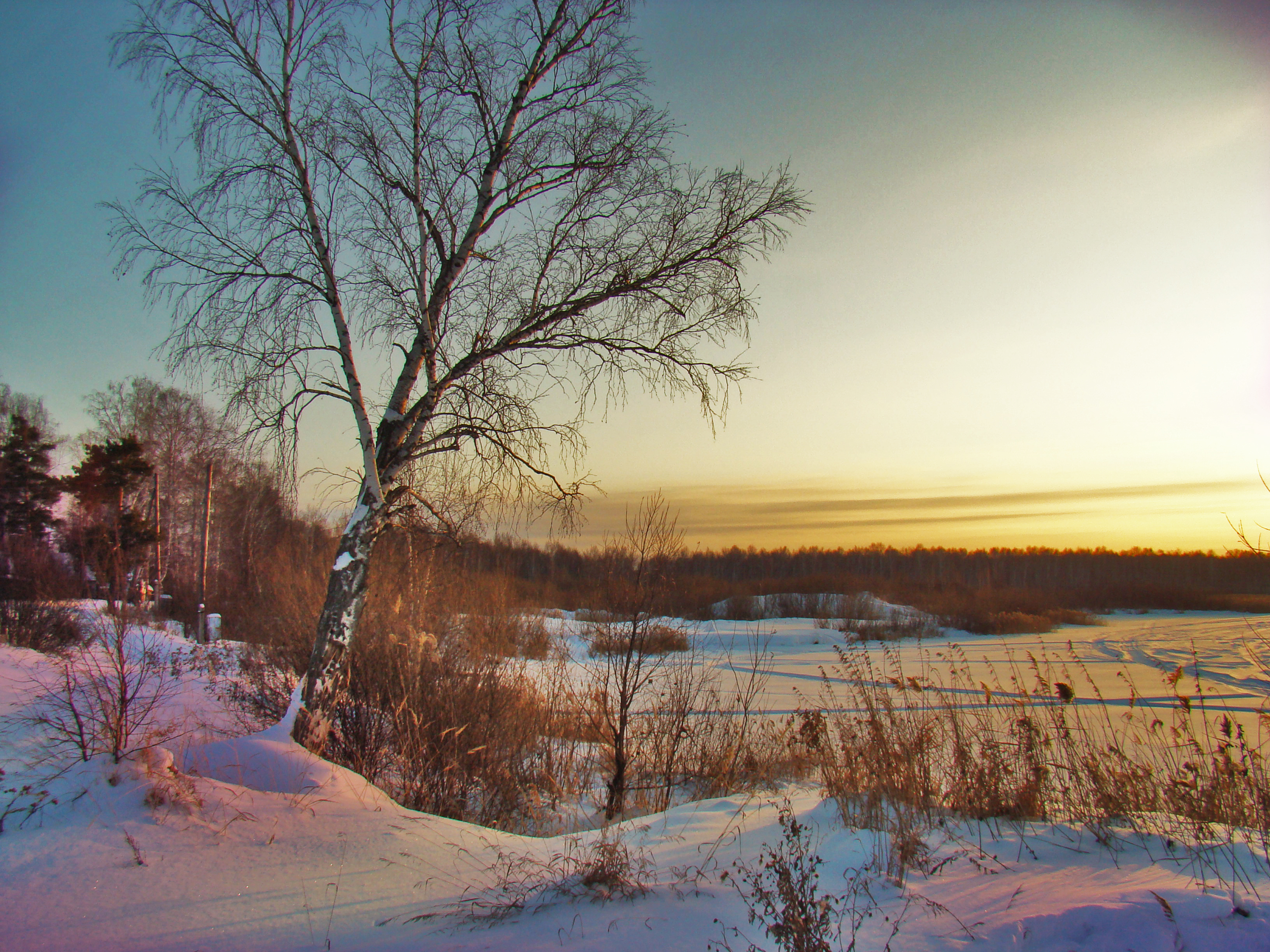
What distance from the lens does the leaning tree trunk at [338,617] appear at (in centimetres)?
596

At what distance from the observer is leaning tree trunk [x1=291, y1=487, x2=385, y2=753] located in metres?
5.96

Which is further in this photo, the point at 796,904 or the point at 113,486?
the point at 113,486

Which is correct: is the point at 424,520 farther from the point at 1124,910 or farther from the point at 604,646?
the point at 1124,910

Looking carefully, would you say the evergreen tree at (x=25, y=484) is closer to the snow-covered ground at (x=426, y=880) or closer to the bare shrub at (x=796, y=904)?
the snow-covered ground at (x=426, y=880)

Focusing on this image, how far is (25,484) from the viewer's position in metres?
26.6

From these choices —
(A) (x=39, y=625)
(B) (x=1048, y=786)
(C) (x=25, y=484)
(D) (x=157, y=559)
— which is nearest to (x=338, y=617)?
(B) (x=1048, y=786)

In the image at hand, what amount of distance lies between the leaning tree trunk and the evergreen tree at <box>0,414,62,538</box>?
28.9 metres

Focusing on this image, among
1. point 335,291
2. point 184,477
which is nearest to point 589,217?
point 335,291

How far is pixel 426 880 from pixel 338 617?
3002mm

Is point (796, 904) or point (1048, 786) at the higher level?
point (796, 904)

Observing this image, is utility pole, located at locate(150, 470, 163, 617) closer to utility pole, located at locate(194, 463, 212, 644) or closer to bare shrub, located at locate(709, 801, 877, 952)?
utility pole, located at locate(194, 463, 212, 644)

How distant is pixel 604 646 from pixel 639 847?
2264 millimetres

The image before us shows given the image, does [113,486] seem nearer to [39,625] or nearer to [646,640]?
[39,625]

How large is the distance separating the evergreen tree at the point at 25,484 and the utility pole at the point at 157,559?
338cm
